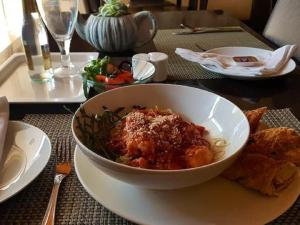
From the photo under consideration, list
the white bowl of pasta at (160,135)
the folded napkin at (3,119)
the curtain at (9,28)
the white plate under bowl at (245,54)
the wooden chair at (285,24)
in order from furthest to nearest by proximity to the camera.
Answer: the curtain at (9,28), the wooden chair at (285,24), the white plate under bowl at (245,54), the folded napkin at (3,119), the white bowl of pasta at (160,135)

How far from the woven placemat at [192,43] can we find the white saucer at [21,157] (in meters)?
0.49

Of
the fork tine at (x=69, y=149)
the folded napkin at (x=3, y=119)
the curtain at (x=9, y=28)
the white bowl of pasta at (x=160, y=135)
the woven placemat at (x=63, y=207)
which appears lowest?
A: the curtain at (x=9, y=28)

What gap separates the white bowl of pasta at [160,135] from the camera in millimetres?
439

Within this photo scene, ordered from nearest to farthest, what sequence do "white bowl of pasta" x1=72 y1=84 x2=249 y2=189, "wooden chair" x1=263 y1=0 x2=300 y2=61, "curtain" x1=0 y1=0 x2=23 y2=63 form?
"white bowl of pasta" x1=72 y1=84 x2=249 y2=189, "wooden chair" x1=263 y1=0 x2=300 y2=61, "curtain" x1=0 y1=0 x2=23 y2=63

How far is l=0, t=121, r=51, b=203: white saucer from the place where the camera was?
512mm

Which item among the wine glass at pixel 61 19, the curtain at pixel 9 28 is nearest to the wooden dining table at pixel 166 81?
the wine glass at pixel 61 19

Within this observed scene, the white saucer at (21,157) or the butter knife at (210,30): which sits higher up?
the white saucer at (21,157)

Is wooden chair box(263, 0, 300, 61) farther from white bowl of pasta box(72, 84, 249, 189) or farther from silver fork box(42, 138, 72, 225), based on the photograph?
silver fork box(42, 138, 72, 225)

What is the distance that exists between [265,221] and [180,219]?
11 cm

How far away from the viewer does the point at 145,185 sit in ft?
1.47

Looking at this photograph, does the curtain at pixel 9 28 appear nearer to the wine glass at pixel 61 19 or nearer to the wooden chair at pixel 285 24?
the wine glass at pixel 61 19

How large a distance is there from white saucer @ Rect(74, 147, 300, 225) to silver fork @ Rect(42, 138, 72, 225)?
53mm

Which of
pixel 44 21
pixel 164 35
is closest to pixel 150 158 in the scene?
pixel 44 21

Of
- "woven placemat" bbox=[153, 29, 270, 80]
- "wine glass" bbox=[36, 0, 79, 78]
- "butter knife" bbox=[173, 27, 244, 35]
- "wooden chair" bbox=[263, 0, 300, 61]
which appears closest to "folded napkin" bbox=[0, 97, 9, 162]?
"wine glass" bbox=[36, 0, 79, 78]
